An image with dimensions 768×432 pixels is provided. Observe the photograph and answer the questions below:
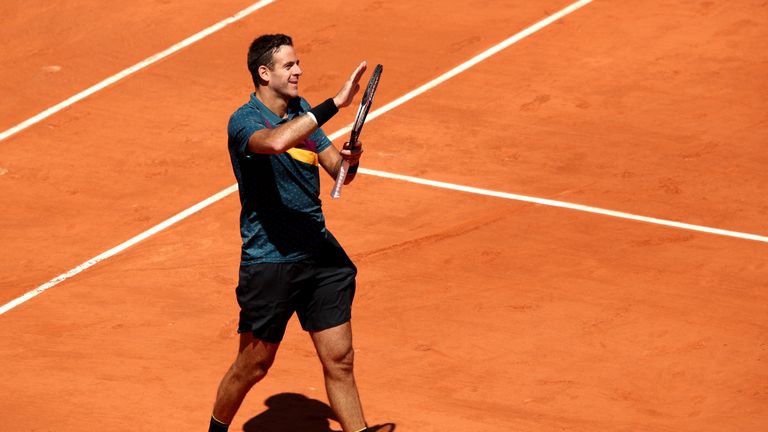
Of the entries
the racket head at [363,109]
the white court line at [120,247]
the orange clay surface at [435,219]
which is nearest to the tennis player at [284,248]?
the racket head at [363,109]

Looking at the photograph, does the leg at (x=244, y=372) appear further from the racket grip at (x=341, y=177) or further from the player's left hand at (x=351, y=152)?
the player's left hand at (x=351, y=152)

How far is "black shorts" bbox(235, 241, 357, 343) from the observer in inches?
341

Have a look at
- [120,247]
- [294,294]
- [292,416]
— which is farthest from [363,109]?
[120,247]

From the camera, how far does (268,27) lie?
1780 cm

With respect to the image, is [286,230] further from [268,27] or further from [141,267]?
[268,27]

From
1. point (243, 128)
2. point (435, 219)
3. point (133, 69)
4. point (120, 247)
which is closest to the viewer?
point (243, 128)

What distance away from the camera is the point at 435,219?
1326 centimetres

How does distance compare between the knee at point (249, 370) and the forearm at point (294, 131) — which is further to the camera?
the knee at point (249, 370)

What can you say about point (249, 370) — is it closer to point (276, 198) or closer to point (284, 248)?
point (284, 248)

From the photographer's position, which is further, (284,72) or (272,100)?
(272,100)

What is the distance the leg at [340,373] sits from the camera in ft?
28.6

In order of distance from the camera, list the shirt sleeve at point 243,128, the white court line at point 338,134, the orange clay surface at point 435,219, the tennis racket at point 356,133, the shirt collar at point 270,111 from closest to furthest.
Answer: the shirt sleeve at point 243,128 → the tennis racket at point 356,133 → the shirt collar at point 270,111 → the orange clay surface at point 435,219 → the white court line at point 338,134

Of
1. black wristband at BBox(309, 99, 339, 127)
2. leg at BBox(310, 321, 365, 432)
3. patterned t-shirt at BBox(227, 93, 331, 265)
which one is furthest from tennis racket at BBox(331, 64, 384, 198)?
leg at BBox(310, 321, 365, 432)

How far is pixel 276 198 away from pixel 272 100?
1.84ft
